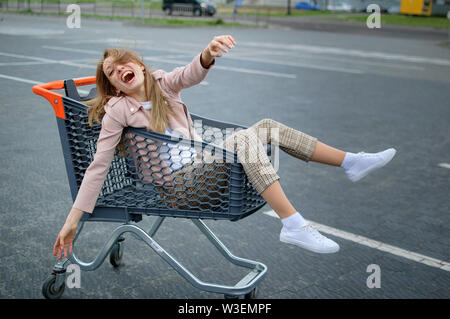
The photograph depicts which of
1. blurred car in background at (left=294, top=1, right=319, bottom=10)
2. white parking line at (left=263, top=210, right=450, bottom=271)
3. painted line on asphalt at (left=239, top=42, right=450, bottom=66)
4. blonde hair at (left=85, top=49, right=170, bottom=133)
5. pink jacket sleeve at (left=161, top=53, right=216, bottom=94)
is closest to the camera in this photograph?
blonde hair at (left=85, top=49, right=170, bottom=133)

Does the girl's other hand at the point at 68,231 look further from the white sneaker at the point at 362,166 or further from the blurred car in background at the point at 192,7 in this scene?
the blurred car in background at the point at 192,7

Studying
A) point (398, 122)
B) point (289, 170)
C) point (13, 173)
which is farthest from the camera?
point (398, 122)

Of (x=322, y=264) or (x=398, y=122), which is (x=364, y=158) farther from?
(x=398, y=122)

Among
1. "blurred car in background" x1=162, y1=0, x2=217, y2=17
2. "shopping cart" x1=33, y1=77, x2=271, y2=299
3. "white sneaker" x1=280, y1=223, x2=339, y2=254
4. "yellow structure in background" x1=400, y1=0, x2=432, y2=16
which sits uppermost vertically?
"yellow structure in background" x1=400, y1=0, x2=432, y2=16

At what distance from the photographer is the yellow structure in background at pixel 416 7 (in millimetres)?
→ 40500

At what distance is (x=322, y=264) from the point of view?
349 centimetres

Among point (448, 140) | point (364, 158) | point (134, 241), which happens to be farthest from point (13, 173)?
point (448, 140)

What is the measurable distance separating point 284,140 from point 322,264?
1.01 metres

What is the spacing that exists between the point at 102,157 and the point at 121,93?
0.42m

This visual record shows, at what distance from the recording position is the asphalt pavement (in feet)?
10.6

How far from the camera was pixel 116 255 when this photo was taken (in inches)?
132

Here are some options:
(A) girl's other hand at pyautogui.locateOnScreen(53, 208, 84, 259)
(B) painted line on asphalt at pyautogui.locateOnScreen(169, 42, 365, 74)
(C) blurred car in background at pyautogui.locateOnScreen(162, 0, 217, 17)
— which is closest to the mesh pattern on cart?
(A) girl's other hand at pyautogui.locateOnScreen(53, 208, 84, 259)

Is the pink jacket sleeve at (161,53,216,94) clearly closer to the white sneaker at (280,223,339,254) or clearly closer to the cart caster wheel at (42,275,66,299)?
the white sneaker at (280,223,339,254)

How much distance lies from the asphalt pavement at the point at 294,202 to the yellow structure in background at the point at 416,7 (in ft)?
106
